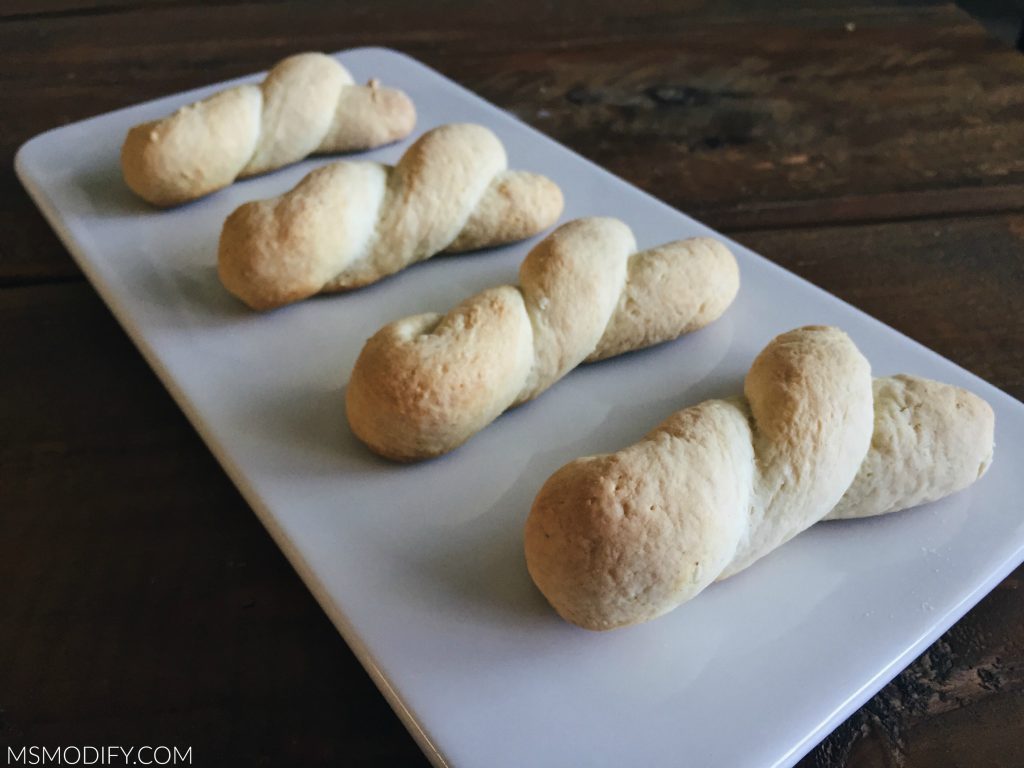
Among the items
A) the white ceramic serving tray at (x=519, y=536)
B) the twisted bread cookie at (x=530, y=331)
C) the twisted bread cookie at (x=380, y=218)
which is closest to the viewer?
the white ceramic serving tray at (x=519, y=536)

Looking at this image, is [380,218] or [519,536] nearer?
[519,536]

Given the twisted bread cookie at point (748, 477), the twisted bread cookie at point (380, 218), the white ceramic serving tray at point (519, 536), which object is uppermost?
the twisted bread cookie at point (380, 218)

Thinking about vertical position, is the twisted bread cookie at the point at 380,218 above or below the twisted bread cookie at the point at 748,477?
above

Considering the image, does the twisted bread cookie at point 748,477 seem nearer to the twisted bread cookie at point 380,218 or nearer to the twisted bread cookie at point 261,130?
the twisted bread cookie at point 380,218

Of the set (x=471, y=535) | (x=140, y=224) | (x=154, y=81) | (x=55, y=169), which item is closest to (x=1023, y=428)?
(x=471, y=535)

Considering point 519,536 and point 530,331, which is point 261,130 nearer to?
point 530,331

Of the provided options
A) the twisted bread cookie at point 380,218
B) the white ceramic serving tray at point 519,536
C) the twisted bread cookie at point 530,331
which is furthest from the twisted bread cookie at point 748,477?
the twisted bread cookie at point 380,218

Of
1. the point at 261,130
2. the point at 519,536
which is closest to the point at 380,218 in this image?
the point at 261,130
